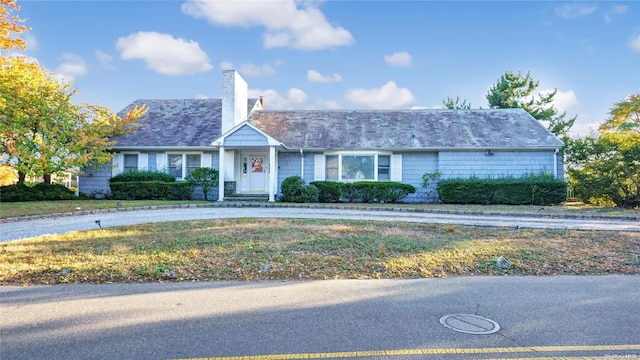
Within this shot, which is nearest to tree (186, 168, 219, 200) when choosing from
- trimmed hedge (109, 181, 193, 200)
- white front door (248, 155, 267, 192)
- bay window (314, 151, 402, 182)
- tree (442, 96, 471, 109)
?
trimmed hedge (109, 181, 193, 200)

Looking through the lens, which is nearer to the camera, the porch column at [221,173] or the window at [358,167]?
the porch column at [221,173]

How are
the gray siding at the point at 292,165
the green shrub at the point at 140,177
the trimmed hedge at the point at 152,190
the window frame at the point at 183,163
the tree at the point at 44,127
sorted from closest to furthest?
the tree at the point at 44,127 → the trimmed hedge at the point at 152,190 → the green shrub at the point at 140,177 → the gray siding at the point at 292,165 → the window frame at the point at 183,163

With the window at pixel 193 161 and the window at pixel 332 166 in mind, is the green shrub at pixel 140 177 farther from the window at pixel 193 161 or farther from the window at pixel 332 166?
the window at pixel 332 166

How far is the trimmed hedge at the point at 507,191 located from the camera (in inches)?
669

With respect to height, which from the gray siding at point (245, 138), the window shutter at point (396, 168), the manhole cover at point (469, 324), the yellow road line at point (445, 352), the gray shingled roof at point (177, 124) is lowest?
the manhole cover at point (469, 324)

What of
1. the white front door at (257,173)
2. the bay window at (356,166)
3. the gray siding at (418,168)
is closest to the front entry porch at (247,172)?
the white front door at (257,173)

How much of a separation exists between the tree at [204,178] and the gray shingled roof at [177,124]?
1.38 m

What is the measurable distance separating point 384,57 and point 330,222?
508 inches

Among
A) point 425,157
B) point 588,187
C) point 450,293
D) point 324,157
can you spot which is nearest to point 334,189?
point 324,157

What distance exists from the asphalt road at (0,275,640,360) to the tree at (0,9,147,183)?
14.1 meters

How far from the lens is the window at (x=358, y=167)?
63.2 ft

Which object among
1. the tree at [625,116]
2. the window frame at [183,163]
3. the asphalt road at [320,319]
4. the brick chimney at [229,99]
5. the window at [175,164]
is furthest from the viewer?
the tree at [625,116]

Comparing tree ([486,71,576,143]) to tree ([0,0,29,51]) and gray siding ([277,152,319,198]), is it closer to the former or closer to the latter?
gray siding ([277,152,319,198])

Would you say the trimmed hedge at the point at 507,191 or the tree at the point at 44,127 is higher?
the tree at the point at 44,127
